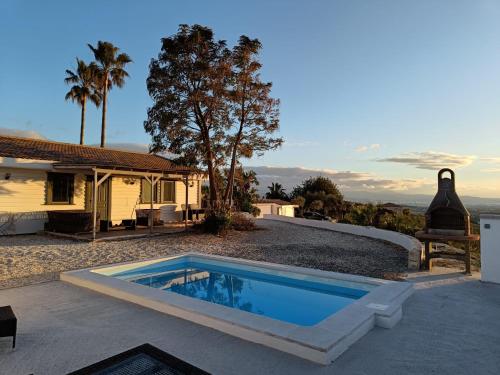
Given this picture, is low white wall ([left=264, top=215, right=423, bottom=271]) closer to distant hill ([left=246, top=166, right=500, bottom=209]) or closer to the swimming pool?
the swimming pool

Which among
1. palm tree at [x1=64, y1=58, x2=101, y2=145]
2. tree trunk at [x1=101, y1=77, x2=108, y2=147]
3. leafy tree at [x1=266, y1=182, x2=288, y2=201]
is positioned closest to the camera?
tree trunk at [x1=101, y1=77, x2=108, y2=147]

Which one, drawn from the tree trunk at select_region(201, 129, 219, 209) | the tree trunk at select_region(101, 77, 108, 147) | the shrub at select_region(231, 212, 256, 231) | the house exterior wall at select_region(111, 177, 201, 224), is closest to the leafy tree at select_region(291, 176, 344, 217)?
the house exterior wall at select_region(111, 177, 201, 224)

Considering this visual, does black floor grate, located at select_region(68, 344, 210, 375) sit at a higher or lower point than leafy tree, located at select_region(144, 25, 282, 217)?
lower

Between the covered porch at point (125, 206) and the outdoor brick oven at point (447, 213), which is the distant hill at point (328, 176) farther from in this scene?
the outdoor brick oven at point (447, 213)

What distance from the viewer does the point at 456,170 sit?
326 inches

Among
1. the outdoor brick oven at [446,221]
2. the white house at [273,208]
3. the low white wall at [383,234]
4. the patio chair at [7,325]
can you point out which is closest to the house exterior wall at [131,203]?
the white house at [273,208]

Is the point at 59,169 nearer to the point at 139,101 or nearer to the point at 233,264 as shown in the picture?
the point at 139,101

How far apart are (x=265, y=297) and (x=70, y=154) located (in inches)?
530

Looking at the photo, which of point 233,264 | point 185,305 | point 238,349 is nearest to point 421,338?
point 238,349

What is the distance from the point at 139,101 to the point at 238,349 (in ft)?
53.5

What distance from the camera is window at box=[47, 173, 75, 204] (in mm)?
14359

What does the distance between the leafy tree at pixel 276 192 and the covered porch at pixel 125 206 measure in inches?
907

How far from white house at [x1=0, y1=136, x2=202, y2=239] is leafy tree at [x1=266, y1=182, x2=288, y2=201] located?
79.8ft

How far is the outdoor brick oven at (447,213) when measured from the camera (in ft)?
26.1
